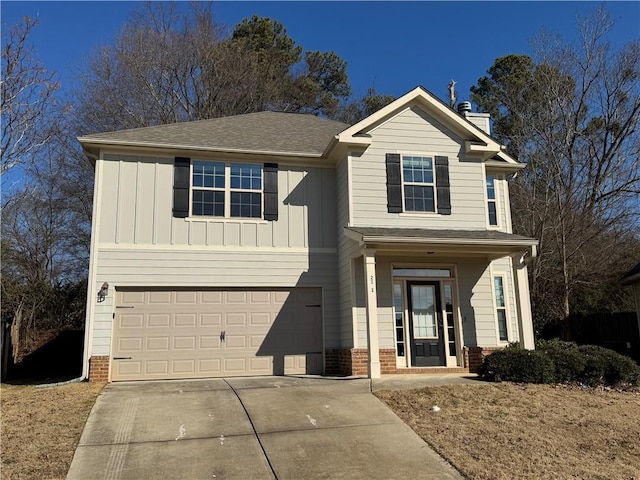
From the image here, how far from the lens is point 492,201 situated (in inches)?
541

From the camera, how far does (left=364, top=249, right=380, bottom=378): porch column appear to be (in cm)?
1034

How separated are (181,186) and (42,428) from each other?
643 cm

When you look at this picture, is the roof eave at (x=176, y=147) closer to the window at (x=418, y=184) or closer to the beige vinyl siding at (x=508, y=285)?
the window at (x=418, y=184)

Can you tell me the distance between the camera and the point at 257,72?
81.3 ft

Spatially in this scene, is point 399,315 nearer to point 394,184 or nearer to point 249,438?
point 394,184

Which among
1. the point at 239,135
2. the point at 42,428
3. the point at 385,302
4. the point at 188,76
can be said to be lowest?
the point at 42,428

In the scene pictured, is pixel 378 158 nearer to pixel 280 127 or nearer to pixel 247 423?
pixel 280 127

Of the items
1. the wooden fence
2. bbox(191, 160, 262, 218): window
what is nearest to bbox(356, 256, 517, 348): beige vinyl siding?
bbox(191, 160, 262, 218): window

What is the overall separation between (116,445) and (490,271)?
928 cm

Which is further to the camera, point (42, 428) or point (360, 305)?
point (360, 305)

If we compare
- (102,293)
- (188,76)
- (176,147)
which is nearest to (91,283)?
(102,293)

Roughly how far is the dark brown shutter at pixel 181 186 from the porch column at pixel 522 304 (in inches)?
303

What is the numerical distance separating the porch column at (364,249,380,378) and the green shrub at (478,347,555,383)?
85.8 inches

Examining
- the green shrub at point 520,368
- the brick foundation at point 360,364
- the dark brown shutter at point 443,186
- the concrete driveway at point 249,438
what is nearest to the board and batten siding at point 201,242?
the brick foundation at point 360,364
